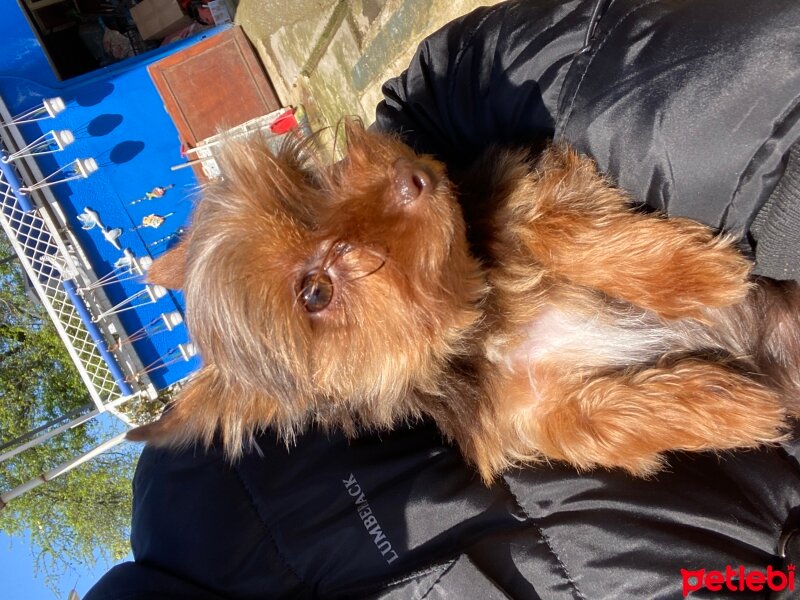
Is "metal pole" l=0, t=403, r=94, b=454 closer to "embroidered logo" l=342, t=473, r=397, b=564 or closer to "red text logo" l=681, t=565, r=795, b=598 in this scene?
"embroidered logo" l=342, t=473, r=397, b=564

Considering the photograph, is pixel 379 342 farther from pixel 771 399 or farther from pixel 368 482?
pixel 771 399

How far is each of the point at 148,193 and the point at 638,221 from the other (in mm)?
7708

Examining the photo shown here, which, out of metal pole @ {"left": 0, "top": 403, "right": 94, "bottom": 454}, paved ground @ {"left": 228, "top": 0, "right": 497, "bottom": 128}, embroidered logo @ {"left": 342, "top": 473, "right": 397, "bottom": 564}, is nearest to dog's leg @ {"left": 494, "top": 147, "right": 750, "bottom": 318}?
embroidered logo @ {"left": 342, "top": 473, "right": 397, "bottom": 564}

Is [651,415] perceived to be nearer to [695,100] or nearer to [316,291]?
[695,100]

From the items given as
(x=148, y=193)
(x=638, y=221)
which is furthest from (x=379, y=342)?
(x=148, y=193)

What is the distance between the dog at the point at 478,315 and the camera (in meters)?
1.70

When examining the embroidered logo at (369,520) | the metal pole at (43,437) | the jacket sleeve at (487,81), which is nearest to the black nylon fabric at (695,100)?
the jacket sleeve at (487,81)

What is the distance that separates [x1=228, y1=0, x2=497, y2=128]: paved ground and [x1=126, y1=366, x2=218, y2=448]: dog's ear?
2.43 metres

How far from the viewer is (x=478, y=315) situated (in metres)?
1.87

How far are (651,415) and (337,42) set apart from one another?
4485 millimetres

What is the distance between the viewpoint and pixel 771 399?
5.61 feet

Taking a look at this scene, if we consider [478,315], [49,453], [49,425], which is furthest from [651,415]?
[49,453]

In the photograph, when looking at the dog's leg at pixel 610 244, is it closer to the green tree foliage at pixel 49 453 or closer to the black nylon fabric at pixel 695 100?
the black nylon fabric at pixel 695 100

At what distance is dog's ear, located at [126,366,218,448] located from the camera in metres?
1.86
